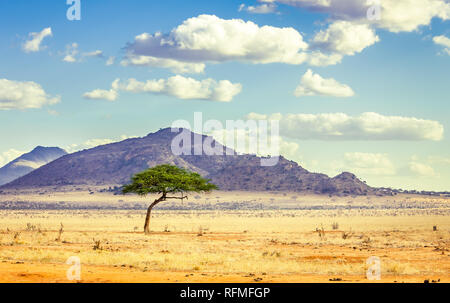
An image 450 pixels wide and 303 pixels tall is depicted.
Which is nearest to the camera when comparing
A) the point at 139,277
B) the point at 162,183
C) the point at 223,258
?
the point at 139,277

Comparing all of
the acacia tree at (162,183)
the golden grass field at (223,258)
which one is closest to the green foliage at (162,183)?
the acacia tree at (162,183)

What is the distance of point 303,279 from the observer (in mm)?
23250

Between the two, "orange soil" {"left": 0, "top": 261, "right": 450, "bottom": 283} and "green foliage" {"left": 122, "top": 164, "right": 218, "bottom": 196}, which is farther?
"green foliage" {"left": 122, "top": 164, "right": 218, "bottom": 196}

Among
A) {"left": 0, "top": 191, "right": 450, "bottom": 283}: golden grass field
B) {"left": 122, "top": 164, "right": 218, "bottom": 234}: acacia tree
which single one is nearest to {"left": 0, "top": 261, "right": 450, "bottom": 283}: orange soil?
{"left": 0, "top": 191, "right": 450, "bottom": 283}: golden grass field

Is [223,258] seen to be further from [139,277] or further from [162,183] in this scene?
[162,183]

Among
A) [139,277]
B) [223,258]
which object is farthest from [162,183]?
[139,277]

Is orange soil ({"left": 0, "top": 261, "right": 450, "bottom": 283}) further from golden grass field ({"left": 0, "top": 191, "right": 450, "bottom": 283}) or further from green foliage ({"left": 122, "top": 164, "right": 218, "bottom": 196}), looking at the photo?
green foliage ({"left": 122, "top": 164, "right": 218, "bottom": 196})

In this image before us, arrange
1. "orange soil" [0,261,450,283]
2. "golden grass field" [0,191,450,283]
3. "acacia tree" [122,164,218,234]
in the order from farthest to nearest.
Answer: "acacia tree" [122,164,218,234], "golden grass field" [0,191,450,283], "orange soil" [0,261,450,283]

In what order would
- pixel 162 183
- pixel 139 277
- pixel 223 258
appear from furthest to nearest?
pixel 162 183
pixel 223 258
pixel 139 277

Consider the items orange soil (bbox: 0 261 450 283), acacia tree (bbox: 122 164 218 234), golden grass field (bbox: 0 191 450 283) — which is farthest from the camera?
acacia tree (bbox: 122 164 218 234)

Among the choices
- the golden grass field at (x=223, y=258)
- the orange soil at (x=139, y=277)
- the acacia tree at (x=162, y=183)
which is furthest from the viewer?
the acacia tree at (x=162, y=183)

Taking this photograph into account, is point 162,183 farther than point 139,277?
Yes

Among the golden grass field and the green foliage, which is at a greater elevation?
the green foliage

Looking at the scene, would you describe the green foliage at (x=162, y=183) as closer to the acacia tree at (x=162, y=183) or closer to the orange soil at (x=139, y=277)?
the acacia tree at (x=162, y=183)
